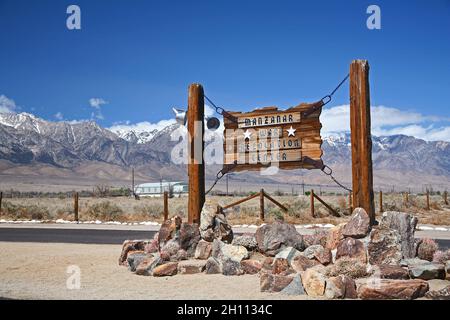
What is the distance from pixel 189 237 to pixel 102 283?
2.55 m

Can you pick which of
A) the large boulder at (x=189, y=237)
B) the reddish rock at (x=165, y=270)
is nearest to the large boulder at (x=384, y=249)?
the reddish rock at (x=165, y=270)

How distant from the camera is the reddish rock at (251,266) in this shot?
953cm

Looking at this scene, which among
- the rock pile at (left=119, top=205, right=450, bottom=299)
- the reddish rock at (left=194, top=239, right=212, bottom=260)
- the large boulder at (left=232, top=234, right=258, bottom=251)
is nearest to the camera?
the rock pile at (left=119, top=205, right=450, bottom=299)

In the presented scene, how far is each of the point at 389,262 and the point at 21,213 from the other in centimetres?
2675

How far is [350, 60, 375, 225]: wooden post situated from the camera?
10.2 m

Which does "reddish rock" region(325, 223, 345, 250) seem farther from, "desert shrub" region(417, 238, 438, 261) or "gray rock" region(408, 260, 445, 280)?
"gray rock" region(408, 260, 445, 280)

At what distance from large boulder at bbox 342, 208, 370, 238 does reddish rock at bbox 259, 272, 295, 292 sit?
197 cm

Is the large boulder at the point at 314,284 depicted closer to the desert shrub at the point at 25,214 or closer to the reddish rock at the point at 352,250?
the reddish rock at the point at 352,250

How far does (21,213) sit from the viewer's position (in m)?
30.9

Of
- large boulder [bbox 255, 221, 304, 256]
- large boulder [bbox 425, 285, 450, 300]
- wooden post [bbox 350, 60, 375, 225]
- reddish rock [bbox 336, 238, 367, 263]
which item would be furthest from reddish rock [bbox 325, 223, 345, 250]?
large boulder [bbox 425, 285, 450, 300]

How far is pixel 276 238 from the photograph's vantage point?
33.9 ft

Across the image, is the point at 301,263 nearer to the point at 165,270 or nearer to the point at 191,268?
the point at 191,268

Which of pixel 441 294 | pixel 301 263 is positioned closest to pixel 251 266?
pixel 301 263

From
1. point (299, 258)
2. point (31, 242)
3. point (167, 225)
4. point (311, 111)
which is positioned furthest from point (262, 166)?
point (31, 242)
